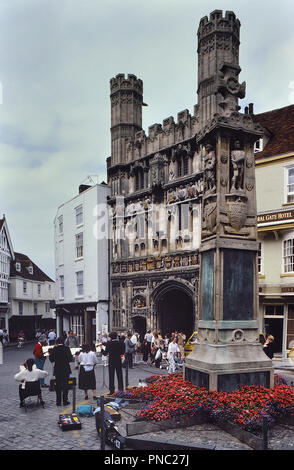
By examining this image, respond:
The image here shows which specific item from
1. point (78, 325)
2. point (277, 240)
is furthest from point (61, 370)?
point (78, 325)

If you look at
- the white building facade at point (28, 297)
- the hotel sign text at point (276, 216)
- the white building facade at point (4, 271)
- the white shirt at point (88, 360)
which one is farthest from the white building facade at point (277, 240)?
the white building facade at point (4, 271)

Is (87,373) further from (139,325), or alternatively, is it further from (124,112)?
(124,112)

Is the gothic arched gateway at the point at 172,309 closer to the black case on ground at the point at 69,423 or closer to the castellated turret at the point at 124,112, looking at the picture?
the castellated turret at the point at 124,112

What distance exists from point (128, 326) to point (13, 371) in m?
10.9

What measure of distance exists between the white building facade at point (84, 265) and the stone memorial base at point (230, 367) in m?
22.6

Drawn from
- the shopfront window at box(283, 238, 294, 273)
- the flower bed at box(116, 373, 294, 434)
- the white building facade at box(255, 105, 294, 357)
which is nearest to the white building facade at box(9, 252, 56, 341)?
the white building facade at box(255, 105, 294, 357)

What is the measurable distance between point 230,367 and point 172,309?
20175mm

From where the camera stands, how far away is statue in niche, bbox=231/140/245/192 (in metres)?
11.0

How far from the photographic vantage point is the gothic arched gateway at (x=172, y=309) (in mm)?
29031

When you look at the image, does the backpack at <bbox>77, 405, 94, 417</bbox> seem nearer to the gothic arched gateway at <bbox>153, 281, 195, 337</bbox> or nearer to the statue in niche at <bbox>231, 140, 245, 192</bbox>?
the statue in niche at <bbox>231, 140, 245, 192</bbox>

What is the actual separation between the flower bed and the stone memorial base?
0.23 metres

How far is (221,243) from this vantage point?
34.8 feet
